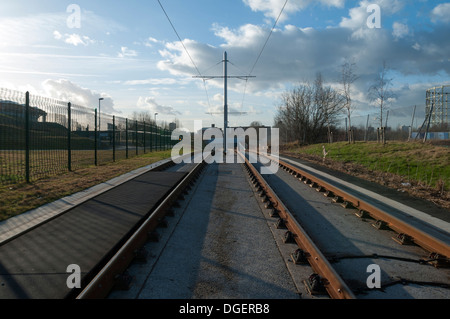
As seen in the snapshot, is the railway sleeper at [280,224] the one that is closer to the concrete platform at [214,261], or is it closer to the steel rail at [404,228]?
the concrete platform at [214,261]

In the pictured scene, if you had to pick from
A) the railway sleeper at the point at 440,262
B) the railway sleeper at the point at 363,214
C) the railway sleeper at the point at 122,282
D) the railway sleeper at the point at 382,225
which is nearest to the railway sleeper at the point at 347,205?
the railway sleeper at the point at 363,214

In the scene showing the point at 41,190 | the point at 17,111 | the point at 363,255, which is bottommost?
the point at 363,255

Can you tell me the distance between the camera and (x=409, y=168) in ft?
48.9

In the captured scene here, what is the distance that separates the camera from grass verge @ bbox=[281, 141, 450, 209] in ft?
35.6

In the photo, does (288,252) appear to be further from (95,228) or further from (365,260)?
(95,228)

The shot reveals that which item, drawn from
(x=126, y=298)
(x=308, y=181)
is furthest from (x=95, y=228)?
(x=308, y=181)

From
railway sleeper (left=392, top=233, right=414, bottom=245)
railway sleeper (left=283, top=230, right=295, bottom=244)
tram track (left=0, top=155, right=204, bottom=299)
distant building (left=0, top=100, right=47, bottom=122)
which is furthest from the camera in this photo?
distant building (left=0, top=100, right=47, bottom=122)

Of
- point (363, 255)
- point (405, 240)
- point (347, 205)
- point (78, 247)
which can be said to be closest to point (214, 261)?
point (78, 247)

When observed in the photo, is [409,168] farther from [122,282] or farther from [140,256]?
[122,282]

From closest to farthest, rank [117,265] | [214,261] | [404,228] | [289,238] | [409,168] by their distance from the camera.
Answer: [117,265] → [214,261] → [289,238] → [404,228] → [409,168]

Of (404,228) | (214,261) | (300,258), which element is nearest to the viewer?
(300,258)

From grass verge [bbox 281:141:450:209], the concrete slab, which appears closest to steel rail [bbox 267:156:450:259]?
grass verge [bbox 281:141:450:209]

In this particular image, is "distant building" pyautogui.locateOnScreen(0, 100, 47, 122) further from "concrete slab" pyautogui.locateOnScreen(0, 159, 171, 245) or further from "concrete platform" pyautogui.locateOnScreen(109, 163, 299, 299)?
"concrete platform" pyautogui.locateOnScreen(109, 163, 299, 299)
